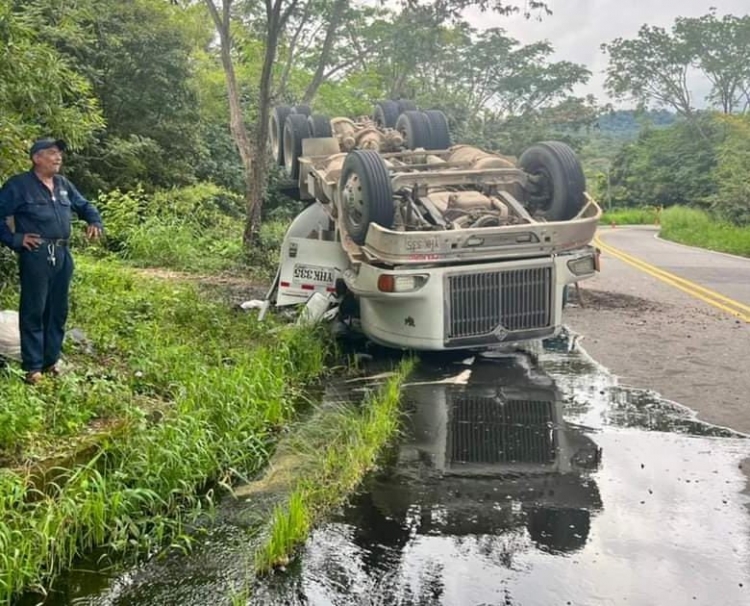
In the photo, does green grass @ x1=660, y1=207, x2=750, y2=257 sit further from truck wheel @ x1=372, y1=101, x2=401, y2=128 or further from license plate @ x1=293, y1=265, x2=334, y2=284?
license plate @ x1=293, y1=265, x2=334, y2=284

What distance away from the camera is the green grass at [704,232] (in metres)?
25.9

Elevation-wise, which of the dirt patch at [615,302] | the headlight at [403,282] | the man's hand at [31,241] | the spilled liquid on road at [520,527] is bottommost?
the dirt patch at [615,302]

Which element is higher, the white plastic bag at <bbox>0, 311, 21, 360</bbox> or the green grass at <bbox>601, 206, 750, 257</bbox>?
the white plastic bag at <bbox>0, 311, 21, 360</bbox>

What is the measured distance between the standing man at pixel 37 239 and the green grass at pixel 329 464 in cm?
183

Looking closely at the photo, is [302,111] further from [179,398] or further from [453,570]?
[453,570]

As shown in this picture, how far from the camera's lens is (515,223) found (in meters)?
8.04

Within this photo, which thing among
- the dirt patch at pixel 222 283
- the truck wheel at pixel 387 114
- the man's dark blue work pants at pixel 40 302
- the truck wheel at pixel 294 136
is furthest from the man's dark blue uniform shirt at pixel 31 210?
the truck wheel at pixel 387 114

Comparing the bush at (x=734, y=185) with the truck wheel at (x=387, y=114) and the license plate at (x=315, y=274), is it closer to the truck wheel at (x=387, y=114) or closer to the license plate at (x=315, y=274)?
the truck wheel at (x=387, y=114)

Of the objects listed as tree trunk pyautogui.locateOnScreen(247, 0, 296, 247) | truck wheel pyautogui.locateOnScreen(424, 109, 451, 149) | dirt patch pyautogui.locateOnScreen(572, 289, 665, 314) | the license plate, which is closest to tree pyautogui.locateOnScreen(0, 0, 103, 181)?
the license plate

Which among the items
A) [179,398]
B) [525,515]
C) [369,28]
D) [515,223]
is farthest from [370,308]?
[369,28]

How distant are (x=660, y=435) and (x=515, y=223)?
113 inches

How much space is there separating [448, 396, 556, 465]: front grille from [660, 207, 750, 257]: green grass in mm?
20023

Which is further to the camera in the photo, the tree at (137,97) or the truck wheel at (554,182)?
the tree at (137,97)

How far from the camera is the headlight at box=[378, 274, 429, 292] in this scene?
730cm
